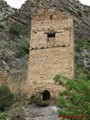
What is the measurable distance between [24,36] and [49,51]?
2604 centimetres

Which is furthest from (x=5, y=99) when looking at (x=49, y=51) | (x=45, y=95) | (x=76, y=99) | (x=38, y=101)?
(x=76, y=99)

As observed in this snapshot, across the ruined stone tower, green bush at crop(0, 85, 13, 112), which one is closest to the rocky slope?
the ruined stone tower

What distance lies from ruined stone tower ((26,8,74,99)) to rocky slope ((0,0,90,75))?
8.29 m

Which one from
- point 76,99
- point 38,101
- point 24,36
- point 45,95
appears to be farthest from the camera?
point 24,36

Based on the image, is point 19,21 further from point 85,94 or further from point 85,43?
point 85,94

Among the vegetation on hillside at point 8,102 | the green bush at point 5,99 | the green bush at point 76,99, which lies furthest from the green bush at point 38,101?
the green bush at point 76,99

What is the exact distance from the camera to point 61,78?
17.4 meters

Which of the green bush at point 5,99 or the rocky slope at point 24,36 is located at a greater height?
the rocky slope at point 24,36

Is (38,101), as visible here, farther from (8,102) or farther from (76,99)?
(76,99)

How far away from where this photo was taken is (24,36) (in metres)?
53.7

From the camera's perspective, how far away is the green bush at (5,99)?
28.3m

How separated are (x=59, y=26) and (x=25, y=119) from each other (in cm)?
774

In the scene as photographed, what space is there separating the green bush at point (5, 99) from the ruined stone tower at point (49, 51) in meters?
2.23

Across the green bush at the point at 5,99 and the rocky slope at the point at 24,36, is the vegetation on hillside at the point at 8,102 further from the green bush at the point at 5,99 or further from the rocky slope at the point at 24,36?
the rocky slope at the point at 24,36
